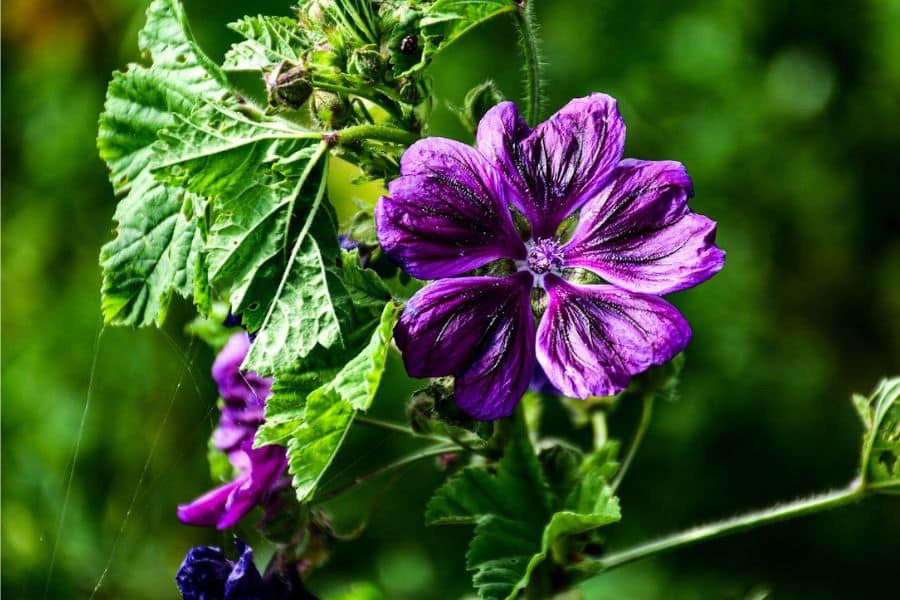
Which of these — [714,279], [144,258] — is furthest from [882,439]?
[714,279]

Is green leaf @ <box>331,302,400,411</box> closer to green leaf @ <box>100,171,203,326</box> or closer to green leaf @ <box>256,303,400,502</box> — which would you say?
green leaf @ <box>256,303,400,502</box>

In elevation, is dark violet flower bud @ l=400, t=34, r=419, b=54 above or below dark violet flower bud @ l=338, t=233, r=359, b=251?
above

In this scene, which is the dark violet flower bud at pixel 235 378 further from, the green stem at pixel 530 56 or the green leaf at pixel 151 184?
the green stem at pixel 530 56

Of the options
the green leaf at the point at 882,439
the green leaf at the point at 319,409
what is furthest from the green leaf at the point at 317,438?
the green leaf at the point at 882,439

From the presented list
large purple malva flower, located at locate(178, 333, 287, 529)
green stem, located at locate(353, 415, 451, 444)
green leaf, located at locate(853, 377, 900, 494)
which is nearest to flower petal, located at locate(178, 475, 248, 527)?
large purple malva flower, located at locate(178, 333, 287, 529)

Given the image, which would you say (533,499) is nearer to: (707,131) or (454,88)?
(454,88)

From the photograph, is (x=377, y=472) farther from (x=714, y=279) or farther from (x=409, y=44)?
(x=714, y=279)
